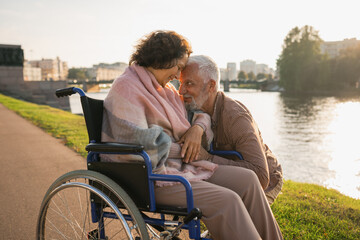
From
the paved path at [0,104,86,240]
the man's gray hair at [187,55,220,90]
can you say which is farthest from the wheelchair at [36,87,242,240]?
the paved path at [0,104,86,240]

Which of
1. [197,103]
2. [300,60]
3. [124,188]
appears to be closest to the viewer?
[124,188]

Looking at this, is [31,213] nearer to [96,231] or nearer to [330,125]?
[96,231]

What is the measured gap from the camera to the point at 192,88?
7.25ft

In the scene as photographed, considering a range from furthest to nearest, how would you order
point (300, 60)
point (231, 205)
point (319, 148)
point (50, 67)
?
point (50, 67) → point (300, 60) → point (319, 148) → point (231, 205)

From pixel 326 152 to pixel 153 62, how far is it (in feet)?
38.9

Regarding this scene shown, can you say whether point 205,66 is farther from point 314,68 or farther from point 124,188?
point 314,68

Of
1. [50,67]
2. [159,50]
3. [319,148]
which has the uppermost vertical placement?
[50,67]

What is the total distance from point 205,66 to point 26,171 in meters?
3.50

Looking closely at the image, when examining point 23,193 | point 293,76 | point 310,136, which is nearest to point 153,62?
point 23,193

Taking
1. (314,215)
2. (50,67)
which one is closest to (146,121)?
(314,215)

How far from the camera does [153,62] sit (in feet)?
6.11

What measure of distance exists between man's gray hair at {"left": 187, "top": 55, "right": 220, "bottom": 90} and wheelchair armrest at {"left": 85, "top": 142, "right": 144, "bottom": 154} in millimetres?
826

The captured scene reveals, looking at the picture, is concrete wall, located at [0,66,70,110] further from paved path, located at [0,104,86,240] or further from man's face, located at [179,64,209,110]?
man's face, located at [179,64,209,110]

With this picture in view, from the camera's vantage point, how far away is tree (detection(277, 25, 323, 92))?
46688mm
